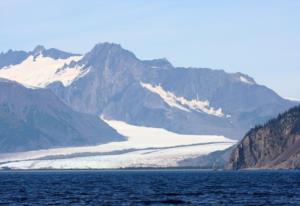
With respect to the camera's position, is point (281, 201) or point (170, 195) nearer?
point (281, 201)

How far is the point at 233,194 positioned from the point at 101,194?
19.7 meters

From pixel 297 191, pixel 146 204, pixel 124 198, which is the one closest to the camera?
pixel 146 204

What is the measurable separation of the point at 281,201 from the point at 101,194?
33.3 meters

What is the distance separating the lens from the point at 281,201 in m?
126

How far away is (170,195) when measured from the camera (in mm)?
145000

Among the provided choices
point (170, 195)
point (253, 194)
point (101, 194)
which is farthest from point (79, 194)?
point (253, 194)

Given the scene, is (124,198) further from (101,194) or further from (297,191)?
(297,191)

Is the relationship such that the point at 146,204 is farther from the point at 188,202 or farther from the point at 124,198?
the point at 124,198

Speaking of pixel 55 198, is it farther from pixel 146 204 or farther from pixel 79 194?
pixel 146 204

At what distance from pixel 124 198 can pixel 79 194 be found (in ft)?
49.6

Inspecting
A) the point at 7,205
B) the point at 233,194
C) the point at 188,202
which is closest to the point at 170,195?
the point at 233,194

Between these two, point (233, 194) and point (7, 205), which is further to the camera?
point (233, 194)

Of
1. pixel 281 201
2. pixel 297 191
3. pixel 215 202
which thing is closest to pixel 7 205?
pixel 215 202

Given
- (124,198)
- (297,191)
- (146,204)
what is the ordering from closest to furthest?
(146,204), (124,198), (297,191)
